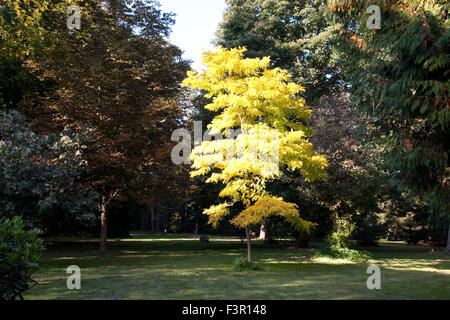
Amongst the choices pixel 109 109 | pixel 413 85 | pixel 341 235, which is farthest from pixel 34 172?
pixel 341 235

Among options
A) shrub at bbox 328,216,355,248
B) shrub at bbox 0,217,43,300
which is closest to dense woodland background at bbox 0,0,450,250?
shrub at bbox 328,216,355,248

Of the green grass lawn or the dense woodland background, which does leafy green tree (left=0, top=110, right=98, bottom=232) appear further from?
the green grass lawn

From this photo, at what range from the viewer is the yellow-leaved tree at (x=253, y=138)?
36.4ft

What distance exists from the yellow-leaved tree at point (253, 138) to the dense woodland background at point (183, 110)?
2234 millimetres

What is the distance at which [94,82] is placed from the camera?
51.0 feet

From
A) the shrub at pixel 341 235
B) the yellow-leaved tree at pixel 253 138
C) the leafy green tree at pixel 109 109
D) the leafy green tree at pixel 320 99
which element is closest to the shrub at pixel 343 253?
the shrub at pixel 341 235

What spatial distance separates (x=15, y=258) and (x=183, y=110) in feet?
43.4

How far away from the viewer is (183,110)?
17.5 m

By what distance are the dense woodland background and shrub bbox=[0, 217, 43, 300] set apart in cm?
519

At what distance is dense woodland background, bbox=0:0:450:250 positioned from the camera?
319 inches

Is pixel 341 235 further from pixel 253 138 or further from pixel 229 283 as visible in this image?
pixel 229 283

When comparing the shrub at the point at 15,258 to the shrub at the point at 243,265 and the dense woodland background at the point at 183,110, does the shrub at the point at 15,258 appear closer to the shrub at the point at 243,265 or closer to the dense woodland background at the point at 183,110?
the dense woodland background at the point at 183,110

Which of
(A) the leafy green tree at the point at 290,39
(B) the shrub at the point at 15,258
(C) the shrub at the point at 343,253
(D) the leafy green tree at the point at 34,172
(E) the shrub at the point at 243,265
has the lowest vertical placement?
(C) the shrub at the point at 343,253
